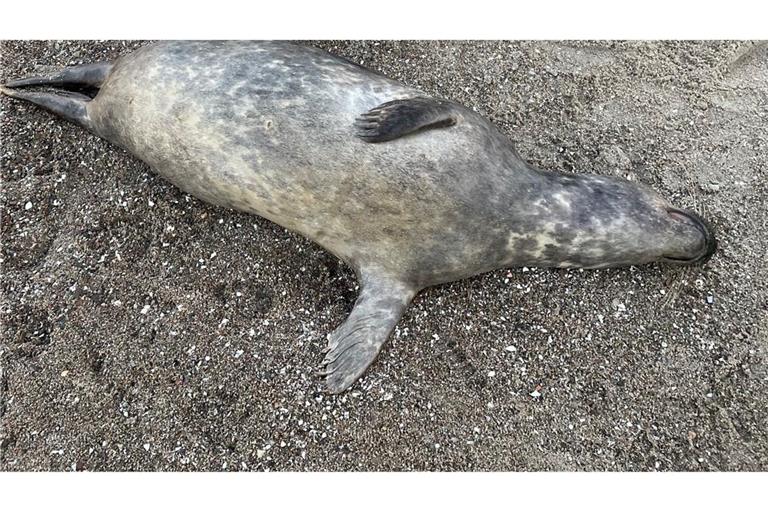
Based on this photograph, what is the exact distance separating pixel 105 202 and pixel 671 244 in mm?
3274

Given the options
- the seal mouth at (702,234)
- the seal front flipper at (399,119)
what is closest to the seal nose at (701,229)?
the seal mouth at (702,234)

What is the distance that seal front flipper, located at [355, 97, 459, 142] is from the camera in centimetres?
282

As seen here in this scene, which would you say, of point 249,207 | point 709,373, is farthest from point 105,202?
point 709,373

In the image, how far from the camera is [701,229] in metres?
3.20

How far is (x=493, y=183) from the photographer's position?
9.81 feet

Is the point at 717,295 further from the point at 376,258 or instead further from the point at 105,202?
the point at 105,202

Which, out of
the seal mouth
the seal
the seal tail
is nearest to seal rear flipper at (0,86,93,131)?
the seal tail

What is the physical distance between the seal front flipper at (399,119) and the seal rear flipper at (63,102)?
5.97ft

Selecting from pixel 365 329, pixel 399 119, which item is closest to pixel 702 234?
pixel 399 119

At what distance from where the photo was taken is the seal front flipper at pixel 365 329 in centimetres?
300

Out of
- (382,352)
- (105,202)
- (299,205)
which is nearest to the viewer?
(299,205)

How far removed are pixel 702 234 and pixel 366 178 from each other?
75.6 inches

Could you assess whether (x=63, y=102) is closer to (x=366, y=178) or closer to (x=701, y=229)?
(x=366, y=178)

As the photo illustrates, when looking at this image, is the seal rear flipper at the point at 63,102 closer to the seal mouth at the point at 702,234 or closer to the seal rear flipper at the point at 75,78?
the seal rear flipper at the point at 75,78
